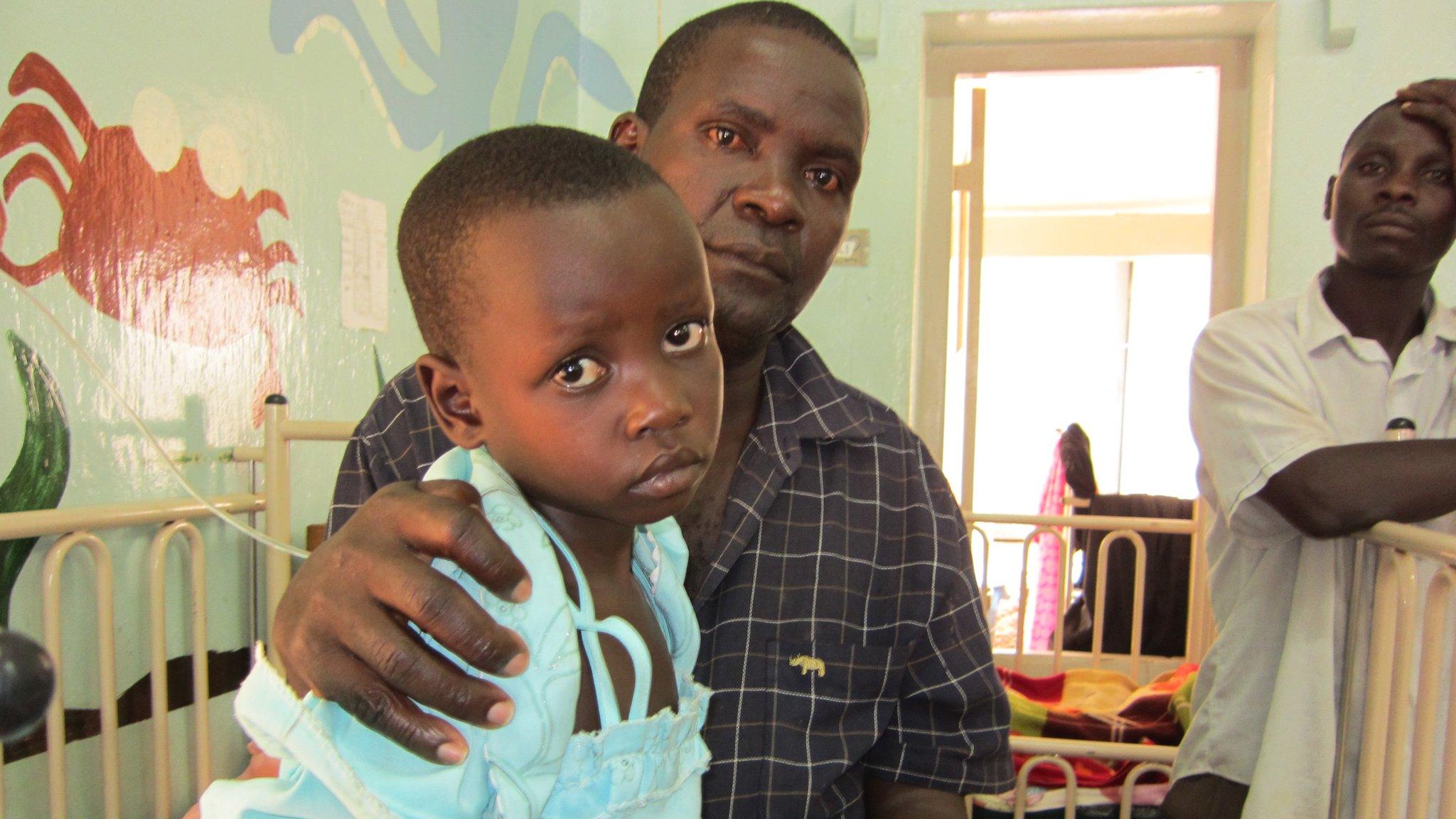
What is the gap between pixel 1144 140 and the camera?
6.61 m

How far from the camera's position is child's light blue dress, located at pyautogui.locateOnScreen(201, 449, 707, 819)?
612 millimetres

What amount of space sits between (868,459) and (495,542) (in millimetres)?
651

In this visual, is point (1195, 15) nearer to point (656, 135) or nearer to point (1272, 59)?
point (1272, 59)

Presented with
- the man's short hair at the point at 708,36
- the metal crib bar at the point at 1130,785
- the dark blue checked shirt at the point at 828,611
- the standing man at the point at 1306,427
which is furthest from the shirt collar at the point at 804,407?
the metal crib bar at the point at 1130,785

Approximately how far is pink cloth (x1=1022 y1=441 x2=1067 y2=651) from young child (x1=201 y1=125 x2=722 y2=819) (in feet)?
15.2

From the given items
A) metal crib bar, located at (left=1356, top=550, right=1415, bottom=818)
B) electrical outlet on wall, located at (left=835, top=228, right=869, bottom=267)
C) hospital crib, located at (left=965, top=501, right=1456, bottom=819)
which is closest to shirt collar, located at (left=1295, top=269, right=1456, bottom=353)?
hospital crib, located at (left=965, top=501, right=1456, bottom=819)

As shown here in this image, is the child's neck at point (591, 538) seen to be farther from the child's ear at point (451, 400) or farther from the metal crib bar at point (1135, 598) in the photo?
the metal crib bar at point (1135, 598)

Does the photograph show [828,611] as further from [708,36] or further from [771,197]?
[708,36]

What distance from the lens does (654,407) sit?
68cm

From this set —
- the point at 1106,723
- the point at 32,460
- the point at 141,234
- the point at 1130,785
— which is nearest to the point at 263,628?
the point at 32,460

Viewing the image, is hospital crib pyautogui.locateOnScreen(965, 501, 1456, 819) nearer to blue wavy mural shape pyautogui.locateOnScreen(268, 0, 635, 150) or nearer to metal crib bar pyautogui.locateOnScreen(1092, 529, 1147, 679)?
metal crib bar pyautogui.locateOnScreen(1092, 529, 1147, 679)

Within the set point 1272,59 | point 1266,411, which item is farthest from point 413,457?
point 1272,59

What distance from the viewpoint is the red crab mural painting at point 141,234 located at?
1412 mm

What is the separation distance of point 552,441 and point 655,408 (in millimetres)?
80
